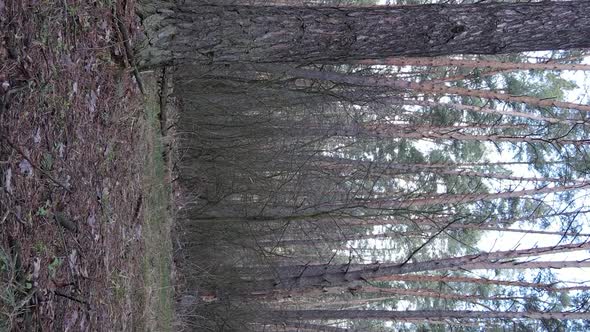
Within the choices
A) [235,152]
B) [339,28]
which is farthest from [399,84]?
[339,28]

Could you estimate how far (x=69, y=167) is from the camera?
13.2 ft

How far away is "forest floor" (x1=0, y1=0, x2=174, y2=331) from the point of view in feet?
10.8

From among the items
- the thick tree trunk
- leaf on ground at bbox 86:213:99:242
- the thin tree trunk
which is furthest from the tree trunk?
leaf on ground at bbox 86:213:99:242

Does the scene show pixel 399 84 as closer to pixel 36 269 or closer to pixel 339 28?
pixel 339 28

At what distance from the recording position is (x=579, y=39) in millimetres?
4668

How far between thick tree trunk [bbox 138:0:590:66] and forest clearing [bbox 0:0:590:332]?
0.01 metres

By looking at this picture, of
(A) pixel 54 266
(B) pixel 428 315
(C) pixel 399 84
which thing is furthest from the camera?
(B) pixel 428 315

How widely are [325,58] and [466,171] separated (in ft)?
29.0

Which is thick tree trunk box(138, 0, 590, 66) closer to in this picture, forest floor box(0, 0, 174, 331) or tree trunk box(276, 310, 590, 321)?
forest floor box(0, 0, 174, 331)

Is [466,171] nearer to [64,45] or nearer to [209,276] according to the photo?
[209,276]

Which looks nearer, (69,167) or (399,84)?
(69,167)

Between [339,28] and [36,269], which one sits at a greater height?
[339,28]

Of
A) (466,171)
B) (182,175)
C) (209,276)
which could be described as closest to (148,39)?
(182,175)

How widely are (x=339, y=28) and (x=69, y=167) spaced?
238cm
